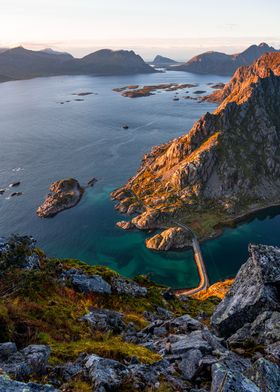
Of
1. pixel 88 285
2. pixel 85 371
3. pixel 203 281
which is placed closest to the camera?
pixel 85 371

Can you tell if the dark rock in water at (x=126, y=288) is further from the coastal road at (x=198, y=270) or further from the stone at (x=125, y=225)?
the stone at (x=125, y=225)

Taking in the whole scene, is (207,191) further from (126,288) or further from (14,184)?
(126,288)

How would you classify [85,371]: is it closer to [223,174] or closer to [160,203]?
[160,203]

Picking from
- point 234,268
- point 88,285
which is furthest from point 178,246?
point 88,285

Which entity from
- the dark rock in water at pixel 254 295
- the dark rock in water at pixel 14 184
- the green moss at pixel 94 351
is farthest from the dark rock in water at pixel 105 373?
the dark rock in water at pixel 14 184

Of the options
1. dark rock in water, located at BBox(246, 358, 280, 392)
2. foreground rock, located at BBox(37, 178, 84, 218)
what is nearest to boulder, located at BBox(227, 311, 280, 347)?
dark rock in water, located at BBox(246, 358, 280, 392)

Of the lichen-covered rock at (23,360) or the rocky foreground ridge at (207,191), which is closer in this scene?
the lichen-covered rock at (23,360)
